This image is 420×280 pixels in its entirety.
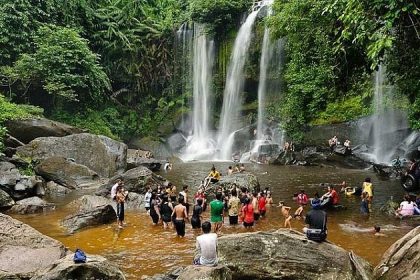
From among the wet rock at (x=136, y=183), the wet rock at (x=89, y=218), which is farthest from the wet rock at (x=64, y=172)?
the wet rock at (x=89, y=218)

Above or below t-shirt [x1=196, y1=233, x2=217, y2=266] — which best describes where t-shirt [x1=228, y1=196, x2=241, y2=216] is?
below

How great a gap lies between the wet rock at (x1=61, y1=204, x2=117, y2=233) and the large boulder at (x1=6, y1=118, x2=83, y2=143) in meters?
13.8

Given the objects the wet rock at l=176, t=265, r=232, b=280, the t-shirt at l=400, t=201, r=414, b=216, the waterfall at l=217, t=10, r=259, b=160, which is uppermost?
the waterfall at l=217, t=10, r=259, b=160

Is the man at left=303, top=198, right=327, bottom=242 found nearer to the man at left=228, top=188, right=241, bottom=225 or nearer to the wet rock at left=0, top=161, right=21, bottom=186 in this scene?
the man at left=228, top=188, right=241, bottom=225

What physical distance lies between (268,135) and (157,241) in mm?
23614

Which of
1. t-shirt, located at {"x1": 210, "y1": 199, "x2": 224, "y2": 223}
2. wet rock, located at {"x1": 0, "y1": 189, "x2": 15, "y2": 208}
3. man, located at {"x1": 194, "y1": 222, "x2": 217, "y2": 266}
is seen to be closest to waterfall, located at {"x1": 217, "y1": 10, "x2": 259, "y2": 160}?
wet rock, located at {"x1": 0, "y1": 189, "x2": 15, "y2": 208}

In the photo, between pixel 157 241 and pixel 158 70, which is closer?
pixel 157 241

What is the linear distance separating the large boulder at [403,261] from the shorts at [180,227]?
19.2ft

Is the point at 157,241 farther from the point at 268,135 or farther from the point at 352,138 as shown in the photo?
the point at 268,135

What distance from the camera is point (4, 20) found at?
31.3 meters

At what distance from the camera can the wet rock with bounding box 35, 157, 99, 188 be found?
22547 mm

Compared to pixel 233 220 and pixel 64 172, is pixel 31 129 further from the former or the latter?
pixel 233 220

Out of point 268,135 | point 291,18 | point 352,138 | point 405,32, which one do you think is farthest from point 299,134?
point 405,32

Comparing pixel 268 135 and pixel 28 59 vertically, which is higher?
pixel 28 59
